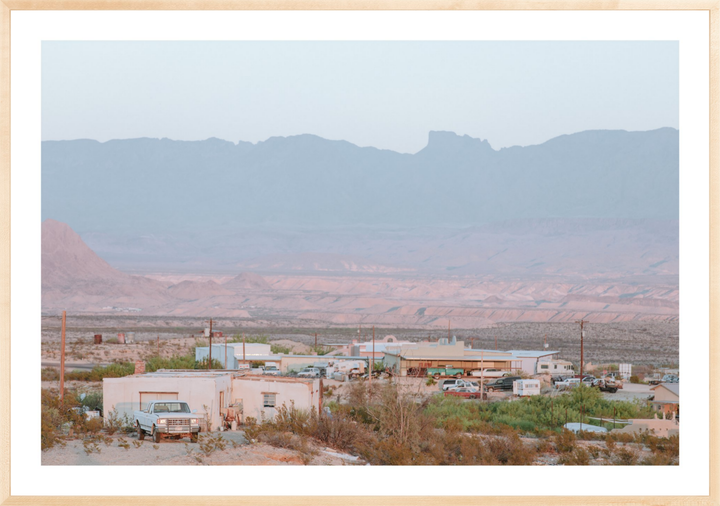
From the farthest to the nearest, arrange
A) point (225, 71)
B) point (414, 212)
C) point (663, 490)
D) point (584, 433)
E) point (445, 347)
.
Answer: point (414, 212)
point (225, 71)
point (445, 347)
point (584, 433)
point (663, 490)

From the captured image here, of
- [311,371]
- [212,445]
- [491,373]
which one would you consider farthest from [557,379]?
[212,445]

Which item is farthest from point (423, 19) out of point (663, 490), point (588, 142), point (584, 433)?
point (588, 142)

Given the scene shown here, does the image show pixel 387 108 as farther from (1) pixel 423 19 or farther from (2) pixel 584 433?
(1) pixel 423 19

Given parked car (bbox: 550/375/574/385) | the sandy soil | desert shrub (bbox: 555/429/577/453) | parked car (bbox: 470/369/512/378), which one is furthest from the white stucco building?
parked car (bbox: 550/375/574/385)

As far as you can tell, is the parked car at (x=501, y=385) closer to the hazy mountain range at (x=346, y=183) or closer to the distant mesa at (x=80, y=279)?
the hazy mountain range at (x=346, y=183)

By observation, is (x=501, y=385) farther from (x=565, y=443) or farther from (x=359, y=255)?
(x=359, y=255)

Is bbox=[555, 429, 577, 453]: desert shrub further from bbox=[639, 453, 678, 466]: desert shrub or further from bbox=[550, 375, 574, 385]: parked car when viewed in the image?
bbox=[550, 375, 574, 385]: parked car
